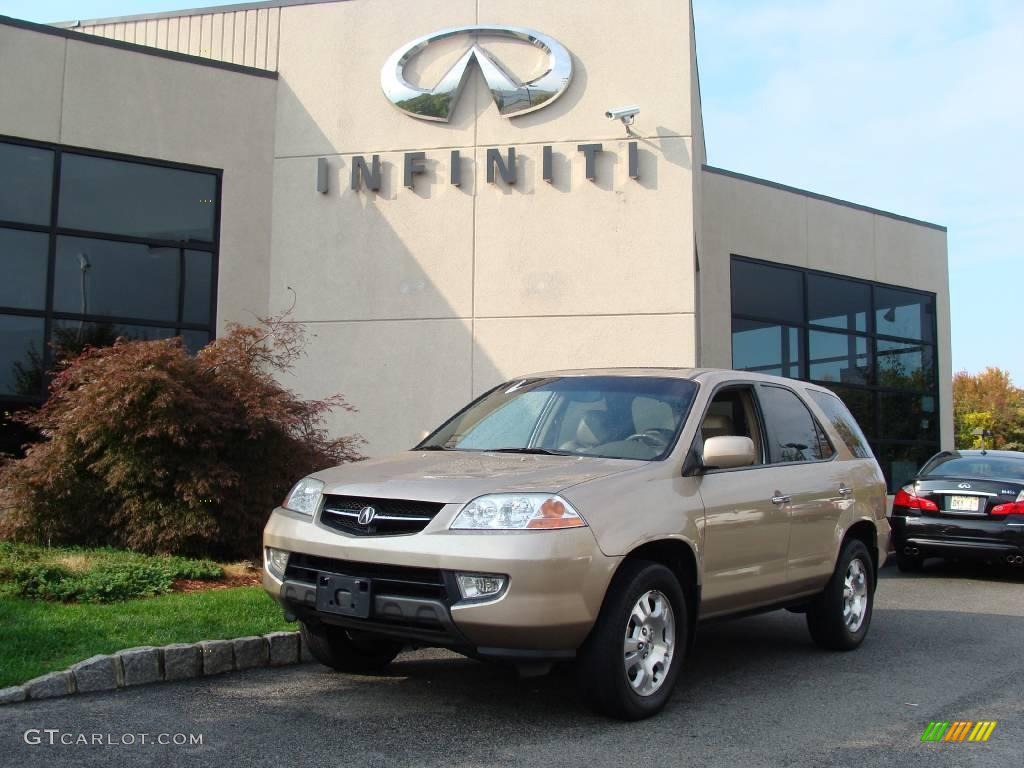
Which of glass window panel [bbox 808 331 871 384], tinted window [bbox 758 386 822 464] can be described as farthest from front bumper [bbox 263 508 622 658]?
glass window panel [bbox 808 331 871 384]

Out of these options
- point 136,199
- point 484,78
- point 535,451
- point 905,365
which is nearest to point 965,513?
point 535,451

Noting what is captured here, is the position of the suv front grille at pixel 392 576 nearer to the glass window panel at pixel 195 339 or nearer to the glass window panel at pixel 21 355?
the glass window panel at pixel 21 355

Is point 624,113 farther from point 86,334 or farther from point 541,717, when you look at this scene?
point 541,717

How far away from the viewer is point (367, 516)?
4867 millimetres

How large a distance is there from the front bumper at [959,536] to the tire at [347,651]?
24.3 feet

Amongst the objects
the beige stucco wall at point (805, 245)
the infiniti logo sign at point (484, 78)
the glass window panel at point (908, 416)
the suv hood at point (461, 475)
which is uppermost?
the infiniti logo sign at point (484, 78)

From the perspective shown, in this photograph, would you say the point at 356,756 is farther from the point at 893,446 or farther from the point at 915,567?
the point at 893,446

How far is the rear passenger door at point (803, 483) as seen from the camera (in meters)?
6.28

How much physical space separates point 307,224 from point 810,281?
9.38m

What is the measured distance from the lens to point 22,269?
507 inches

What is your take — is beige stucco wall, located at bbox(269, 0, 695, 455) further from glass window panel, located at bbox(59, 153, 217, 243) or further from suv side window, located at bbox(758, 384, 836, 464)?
suv side window, located at bbox(758, 384, 836, 464)

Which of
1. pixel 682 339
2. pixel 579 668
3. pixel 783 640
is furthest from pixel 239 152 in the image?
pixel 579 668

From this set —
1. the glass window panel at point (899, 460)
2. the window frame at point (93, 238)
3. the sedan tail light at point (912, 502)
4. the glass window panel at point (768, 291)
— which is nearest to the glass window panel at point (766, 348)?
the glass window panel at point (768, 291)

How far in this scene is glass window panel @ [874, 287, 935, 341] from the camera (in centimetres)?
1988
